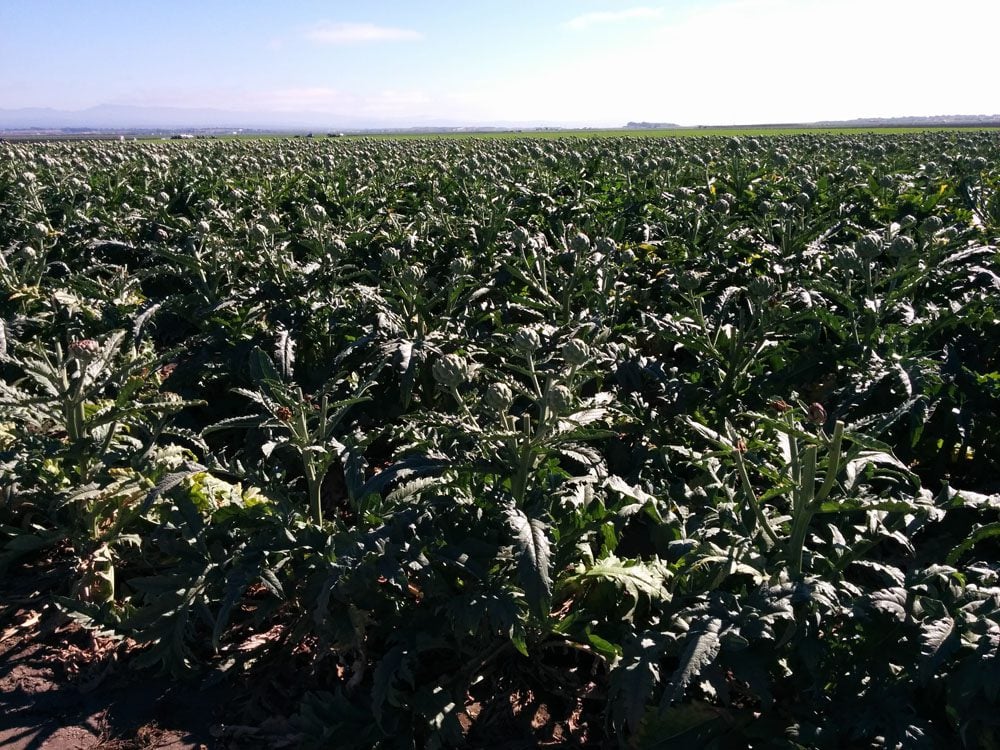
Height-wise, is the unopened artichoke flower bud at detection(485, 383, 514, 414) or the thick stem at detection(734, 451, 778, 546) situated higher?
the unopened artichoke flower bud at detection(485, 383, 514, 414)

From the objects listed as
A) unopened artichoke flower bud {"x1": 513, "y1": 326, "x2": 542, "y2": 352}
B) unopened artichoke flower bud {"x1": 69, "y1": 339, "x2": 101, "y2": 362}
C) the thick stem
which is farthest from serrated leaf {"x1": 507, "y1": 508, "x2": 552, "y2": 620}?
unopened artichoke flower bud {"x1": 69, "y1": 339, "x2": 101, "y2": 362}

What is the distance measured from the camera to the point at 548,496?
2555mm

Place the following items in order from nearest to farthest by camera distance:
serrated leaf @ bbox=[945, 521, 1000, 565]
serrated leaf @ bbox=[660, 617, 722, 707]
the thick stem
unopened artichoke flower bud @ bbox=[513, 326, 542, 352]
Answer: serrated leaf @ bbox=[660, 617, 722, 707] < serrated leaf @ bbox=[945, 521, 1000, 565] < the thick stem < unopened artichoke flower bud @ bbox=[513, 326, 542, 352]

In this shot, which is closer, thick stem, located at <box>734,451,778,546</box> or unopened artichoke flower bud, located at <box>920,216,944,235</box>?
thick stem, located at <box>734,451,778,546</box>

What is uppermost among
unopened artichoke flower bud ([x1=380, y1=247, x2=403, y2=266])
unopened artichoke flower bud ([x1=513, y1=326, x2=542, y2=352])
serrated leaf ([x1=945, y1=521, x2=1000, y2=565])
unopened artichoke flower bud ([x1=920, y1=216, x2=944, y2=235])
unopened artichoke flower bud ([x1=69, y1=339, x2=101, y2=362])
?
unopened artichoke flower bud ([x1=920, y1=216, x2=944, y2=235])

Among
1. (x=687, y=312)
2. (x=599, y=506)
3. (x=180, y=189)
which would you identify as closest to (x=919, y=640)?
(x=599, y=506)

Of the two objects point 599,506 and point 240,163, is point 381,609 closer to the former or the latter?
point 599,506

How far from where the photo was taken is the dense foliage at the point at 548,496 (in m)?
2.07

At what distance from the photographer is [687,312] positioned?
4668mm

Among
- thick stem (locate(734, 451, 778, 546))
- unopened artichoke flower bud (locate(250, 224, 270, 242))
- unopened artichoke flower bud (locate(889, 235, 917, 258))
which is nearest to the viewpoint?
thick stem (locate(734, 451, 778, 546))

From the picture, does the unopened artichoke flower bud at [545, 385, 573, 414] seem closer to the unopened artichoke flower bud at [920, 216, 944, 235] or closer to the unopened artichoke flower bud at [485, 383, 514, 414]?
the unopened artichoke flower bud at [485, 383, 514, 414]

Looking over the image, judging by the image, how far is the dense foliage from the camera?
207 centimetres

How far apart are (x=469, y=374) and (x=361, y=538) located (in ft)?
4.84

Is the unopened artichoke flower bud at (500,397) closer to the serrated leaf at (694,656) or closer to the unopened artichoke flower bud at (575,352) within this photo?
the unopened artichoke flower bud at (575,352)
